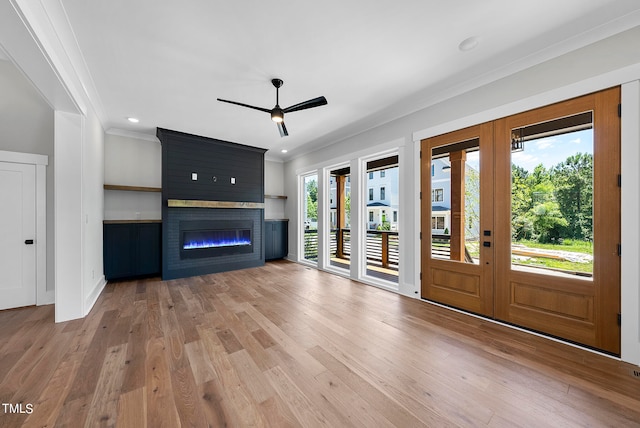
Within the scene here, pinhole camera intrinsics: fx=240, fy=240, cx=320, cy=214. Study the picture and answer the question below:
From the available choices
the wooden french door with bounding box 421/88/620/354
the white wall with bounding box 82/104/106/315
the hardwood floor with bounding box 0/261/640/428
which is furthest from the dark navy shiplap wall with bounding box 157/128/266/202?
the wooden french door with bounding box 421/88/620/354

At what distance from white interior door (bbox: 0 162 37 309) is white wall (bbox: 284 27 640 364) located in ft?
15.7

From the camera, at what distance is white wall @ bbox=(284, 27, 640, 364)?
2014 millimetres

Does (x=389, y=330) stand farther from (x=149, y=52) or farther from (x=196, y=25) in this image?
(x=149, y=52)

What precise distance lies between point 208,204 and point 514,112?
5189 millimetres

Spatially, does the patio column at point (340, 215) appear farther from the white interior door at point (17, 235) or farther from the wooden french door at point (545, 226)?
the white interior door at point (17, 235)

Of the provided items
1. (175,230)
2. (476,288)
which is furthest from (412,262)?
(175,230)

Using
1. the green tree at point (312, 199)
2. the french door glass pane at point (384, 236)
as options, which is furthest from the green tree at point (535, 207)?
the green tree at point (312, 199)

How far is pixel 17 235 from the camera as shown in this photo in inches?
126

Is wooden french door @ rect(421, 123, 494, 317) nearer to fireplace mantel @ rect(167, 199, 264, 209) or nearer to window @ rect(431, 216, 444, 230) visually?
window @ rect(431, 216, 444, 230)

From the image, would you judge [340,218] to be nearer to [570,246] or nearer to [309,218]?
[309,218]

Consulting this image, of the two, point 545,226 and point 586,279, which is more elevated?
point 545,226

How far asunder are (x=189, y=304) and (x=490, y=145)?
4411mm

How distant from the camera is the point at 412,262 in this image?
364 centimetres

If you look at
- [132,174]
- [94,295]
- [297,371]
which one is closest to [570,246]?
[297,371]
